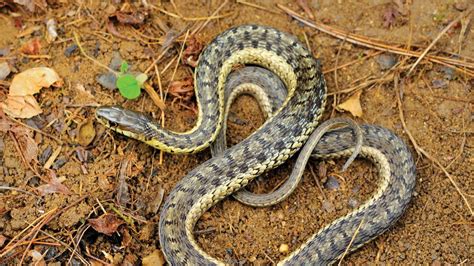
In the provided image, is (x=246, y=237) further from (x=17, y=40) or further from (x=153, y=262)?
(x=17, y=40)

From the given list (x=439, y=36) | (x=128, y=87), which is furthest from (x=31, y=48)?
(x=439, y=36)

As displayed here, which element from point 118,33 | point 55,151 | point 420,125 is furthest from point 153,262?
point 420,125

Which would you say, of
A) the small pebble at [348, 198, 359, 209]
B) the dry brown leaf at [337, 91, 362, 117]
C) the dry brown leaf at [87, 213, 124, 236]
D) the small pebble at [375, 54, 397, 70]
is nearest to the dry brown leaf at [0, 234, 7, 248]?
the dry brown leaf at [87, 213, 124, 236]

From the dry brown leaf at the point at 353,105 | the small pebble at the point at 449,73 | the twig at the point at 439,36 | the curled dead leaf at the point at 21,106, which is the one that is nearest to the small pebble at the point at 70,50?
the curled dead leaf at the point at 21,106

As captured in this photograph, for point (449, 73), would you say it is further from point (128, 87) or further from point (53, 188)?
point (53, 188)

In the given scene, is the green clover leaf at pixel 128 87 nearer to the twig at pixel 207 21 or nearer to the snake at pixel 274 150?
the snake at pixel 274 150
